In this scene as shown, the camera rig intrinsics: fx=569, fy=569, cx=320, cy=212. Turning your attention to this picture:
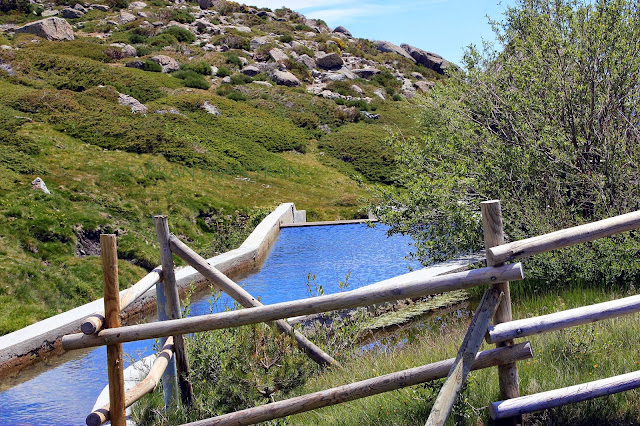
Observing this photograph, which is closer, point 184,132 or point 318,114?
point 184,132

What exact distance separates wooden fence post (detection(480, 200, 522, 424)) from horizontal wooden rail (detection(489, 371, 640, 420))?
12 cm

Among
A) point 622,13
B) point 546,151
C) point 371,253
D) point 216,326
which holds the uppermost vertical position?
point 622,13

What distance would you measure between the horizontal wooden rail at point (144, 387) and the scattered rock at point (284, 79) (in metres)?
40.1

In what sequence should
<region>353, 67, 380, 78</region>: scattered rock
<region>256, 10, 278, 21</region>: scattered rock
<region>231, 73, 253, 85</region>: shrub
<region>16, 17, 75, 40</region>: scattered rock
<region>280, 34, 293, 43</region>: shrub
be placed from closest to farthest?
<region>231, 73, 253, 85</region>: shrub, <region>16, 17, 75, 40</region>: scattered rock, <region>353, 67, 380, 78</region>: scattered rock, <region>280, 34, 293, 43</region>: shrub, <region>256, 10, 278, 21</region>: scattered rock

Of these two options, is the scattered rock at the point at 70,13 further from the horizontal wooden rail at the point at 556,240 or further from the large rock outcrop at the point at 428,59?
the horizontal wooden rail at the point at 556,240

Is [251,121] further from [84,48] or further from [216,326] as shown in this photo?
[216,326]

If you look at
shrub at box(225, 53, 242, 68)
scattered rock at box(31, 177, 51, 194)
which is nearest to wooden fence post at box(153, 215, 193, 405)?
scattered rock at box(31, 177, 51, 194)

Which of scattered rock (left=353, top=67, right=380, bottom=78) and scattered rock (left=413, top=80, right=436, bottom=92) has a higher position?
scattered rock (left=353, top=67, right=380, bottom=78)

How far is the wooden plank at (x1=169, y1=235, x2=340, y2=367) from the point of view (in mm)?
4902

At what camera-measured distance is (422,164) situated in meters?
10.2

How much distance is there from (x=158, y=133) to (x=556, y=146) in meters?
18.7

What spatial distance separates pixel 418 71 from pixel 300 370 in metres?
61.1

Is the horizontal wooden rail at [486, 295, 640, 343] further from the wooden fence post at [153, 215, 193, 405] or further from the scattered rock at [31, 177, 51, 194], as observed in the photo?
the scattered rock at [31, 177, 51, 194]

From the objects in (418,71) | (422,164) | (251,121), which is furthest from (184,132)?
(418,71)
